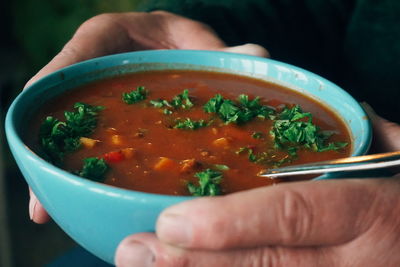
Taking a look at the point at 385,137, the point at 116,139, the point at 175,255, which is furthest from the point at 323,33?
the point at 175,255

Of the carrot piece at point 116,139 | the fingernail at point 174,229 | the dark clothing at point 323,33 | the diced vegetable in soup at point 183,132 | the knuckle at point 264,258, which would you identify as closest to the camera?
the fingernail at point 174,229

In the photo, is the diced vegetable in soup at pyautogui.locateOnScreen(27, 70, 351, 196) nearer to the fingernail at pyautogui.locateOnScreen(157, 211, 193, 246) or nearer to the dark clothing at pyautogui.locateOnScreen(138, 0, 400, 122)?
the fingernail at pyautogui.locateOnScreen(157, 211, 193, 246)

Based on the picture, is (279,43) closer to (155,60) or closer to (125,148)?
(155,60)

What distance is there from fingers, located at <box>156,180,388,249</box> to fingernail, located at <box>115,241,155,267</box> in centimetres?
4

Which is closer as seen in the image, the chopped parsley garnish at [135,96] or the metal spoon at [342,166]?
the metal spoon at [342,166]

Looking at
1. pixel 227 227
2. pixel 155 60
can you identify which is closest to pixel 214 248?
pixel 227 227

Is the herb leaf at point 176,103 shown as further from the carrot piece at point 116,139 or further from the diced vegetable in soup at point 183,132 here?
the carrot piece at point 116,139

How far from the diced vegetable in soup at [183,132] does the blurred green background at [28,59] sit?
8.25 feet

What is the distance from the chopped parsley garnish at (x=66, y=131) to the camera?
1.23 metres

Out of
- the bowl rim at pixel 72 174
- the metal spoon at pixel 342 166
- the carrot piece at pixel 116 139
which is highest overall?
the metal spoon at pixel 342 166

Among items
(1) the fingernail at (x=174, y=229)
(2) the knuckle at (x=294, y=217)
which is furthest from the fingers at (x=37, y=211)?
(2) the knuckle at (x=294, y=217)

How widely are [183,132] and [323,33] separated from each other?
144cm

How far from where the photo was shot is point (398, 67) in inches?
91.7

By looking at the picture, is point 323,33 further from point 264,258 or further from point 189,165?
point 264,258
